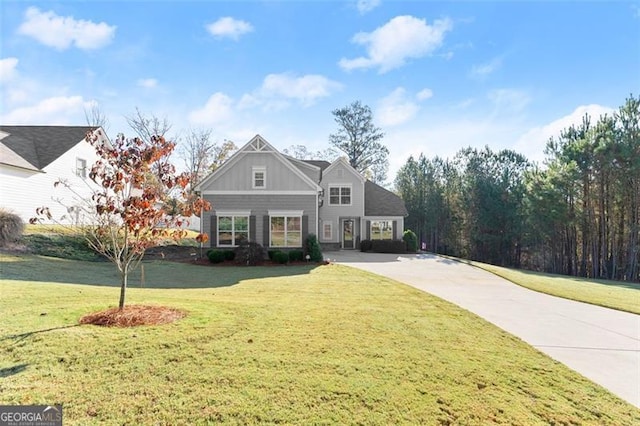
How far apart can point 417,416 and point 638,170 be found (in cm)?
2630

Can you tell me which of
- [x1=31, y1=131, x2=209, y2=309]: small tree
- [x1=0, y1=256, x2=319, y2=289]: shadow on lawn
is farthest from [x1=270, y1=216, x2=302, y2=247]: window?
[x1=31, y1=131, x2=209, y2=309]: small tree

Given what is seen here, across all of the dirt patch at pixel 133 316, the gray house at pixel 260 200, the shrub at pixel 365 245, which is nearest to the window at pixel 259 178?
the gray house at pixel 260 200

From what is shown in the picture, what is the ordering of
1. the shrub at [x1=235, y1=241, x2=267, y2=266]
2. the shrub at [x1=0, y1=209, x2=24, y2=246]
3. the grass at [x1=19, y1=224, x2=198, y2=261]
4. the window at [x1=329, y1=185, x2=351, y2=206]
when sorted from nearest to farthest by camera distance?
the shrub at [x1=0, y1=209, x2=24, y2=246], the grass at [x1=19, y1=224, x2=198, y2=261], the shrub at [x1=235, y1=241, x2=267, y2=266], the window at [x1=329, y1=185, x2=351, y2=206]

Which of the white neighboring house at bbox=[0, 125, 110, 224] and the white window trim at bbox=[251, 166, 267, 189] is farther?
the white window trim at bbox=[251, 166, 267, 189]

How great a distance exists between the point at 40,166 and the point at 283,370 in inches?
927

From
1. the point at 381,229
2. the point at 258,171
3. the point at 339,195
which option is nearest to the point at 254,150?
the point at 258,171

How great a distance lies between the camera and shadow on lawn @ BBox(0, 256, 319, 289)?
9797 millimetres

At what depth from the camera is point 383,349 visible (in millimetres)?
4660

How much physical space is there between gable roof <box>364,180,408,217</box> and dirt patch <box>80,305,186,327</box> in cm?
2133

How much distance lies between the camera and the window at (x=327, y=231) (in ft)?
82.0

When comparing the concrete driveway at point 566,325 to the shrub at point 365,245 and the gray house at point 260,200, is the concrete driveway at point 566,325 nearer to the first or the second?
the gray house at point 260,200

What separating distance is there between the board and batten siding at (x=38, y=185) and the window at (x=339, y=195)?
1633cm

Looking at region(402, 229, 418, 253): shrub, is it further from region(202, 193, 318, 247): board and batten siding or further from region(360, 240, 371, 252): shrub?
region(202, 193, 318, 247): board and batten siding

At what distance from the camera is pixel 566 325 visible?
6535 mm
